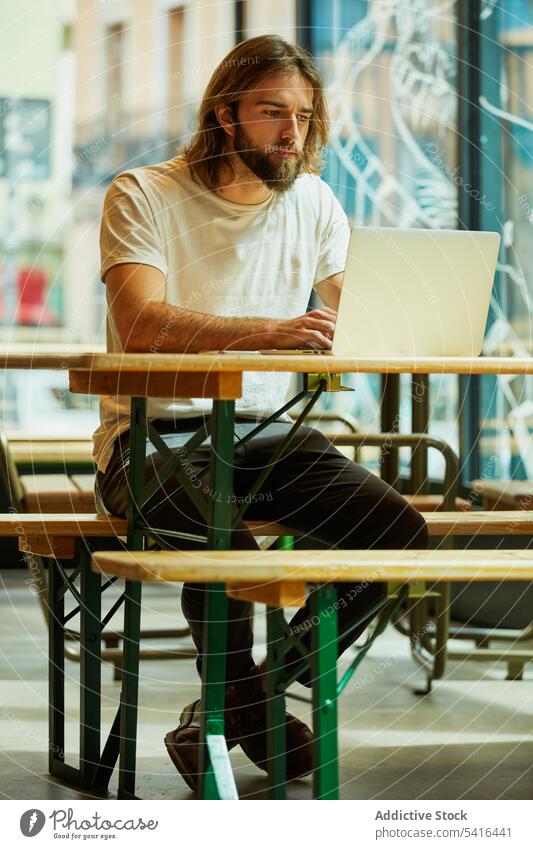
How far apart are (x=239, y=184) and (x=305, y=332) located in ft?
1.83

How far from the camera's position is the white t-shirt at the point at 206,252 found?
2.29m

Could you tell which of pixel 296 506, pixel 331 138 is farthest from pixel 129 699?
pixel 331 138

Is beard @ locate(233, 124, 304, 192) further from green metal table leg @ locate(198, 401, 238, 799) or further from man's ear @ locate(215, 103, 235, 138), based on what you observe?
green metal table leg @ locate(198, 401, 238, 799)

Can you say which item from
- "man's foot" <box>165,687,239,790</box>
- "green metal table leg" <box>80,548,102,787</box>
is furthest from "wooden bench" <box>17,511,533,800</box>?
"man's foot" <box>165,687,239,790</box>

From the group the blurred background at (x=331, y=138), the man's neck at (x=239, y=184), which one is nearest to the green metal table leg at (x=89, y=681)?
the man's neck at (x=239, y=184)

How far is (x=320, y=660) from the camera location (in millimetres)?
1725

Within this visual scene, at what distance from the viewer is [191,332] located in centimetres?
210

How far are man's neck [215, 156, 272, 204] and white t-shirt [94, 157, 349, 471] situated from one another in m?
0.02

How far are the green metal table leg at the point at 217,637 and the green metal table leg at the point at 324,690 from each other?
16 cm

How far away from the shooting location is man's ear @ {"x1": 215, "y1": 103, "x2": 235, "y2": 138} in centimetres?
248
